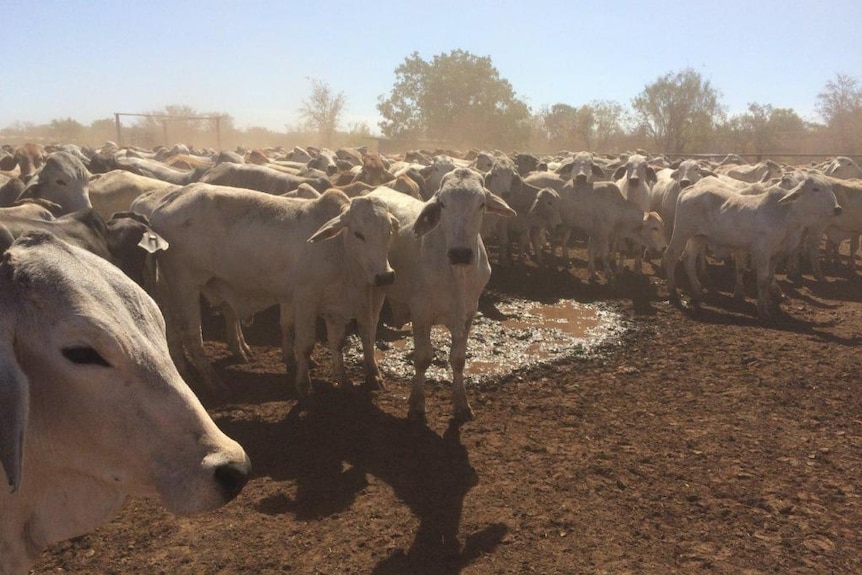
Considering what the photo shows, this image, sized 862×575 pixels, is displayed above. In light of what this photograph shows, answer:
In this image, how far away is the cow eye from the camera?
79.7 inches

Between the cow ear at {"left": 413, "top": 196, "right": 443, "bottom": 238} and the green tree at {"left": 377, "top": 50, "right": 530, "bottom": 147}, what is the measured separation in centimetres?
5206

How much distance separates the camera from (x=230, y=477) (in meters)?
2.09

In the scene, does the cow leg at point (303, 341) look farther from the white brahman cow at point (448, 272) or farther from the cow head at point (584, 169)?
the cow head at point (584, 169)

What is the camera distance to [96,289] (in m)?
2.13

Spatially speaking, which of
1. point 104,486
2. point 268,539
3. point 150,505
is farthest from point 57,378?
point 150,505

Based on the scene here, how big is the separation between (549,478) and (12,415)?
14.8ft

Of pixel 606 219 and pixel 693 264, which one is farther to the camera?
pixel 606 219

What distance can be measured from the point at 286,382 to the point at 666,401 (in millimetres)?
4386

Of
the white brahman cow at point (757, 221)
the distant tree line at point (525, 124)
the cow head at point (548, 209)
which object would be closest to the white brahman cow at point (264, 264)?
the white brahman cow at point (757, 221)

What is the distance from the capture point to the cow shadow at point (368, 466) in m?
4.59

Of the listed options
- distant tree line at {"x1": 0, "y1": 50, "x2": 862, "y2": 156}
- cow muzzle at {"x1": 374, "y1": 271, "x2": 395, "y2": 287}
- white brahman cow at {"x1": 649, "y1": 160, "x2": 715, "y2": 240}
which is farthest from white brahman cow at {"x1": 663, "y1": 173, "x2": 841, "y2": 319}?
distant tree line at {"x1": 0, "y1": 50, "x2": 862, "y2": 156}

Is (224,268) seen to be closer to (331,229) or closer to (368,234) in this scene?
(331,229)

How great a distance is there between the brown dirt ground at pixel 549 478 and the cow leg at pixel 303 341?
218 mm

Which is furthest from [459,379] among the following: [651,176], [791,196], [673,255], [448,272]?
[651,176]
